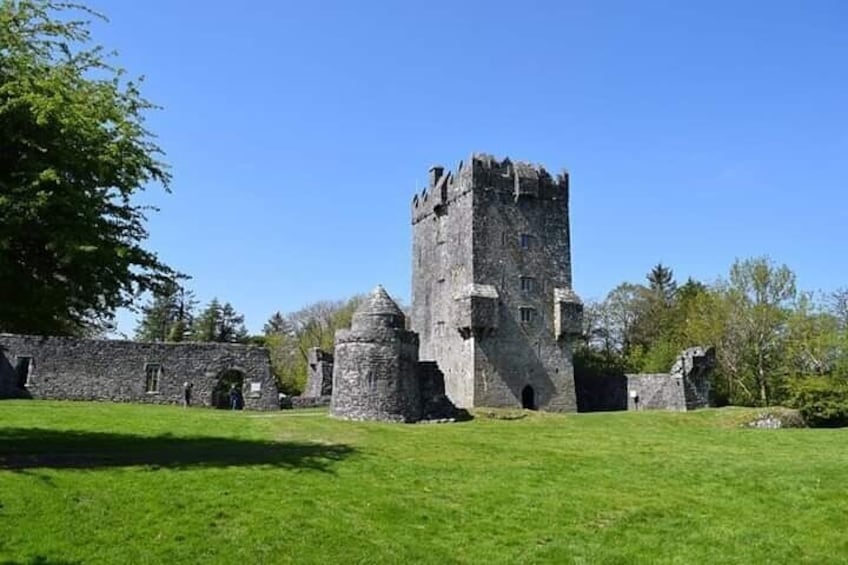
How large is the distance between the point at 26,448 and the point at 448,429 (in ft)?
48.3

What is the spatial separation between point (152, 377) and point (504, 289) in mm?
19103

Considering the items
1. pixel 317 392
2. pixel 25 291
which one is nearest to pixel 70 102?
pixel 25 291

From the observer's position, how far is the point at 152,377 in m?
37.5

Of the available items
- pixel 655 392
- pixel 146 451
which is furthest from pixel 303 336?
pixel 146 451

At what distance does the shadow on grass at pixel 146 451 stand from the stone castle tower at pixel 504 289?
69.3ft

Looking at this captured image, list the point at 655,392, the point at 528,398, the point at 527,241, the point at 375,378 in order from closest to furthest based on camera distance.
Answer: the point at 375,378 < the point at 528,398 < the point at 527,241 < the point at 655,392

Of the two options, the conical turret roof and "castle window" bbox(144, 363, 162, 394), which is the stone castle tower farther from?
"castle window" bbox(144, 363, 162, 394)

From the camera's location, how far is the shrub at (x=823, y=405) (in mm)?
37312

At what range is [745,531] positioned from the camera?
47.4ft

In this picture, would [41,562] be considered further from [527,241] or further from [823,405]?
[823,405]

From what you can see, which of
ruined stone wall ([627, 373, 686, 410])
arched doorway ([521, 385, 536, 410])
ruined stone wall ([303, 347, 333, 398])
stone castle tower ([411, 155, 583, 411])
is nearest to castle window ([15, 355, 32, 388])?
ruined stone wall ([303, 347, 333, 398])

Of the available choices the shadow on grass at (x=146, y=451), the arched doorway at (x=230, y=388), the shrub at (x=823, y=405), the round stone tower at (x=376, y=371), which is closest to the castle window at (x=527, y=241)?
the round stone tower at (x=376, y=371)

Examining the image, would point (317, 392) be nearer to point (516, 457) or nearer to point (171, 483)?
point (516, 457)

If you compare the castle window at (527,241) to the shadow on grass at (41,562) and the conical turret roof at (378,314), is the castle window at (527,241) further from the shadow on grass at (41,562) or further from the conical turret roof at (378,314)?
the shadow on grass at (41,562)
